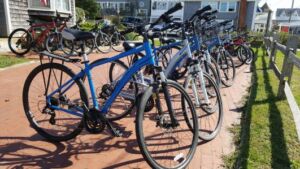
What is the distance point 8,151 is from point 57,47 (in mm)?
6082

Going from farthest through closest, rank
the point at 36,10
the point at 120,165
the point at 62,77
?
the point at 36,10
the point at 62,77
the point at 120,165

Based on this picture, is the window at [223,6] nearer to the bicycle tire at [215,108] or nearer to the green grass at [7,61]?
the green grass at [7,61]


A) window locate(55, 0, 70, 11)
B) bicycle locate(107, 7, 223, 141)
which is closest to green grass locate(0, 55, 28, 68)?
bicycle locate(107, 7, 223, 141)

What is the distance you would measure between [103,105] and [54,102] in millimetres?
596

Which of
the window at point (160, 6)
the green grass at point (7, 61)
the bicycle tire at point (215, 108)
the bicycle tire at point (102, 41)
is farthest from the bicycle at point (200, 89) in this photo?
the window at point (160, 6)

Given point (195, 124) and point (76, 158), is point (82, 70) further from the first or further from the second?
point (195, 124)

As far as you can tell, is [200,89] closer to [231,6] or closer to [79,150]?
[79,150]

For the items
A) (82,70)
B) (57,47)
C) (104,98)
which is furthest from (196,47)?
(57,47)

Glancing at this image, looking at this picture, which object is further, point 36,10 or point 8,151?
point 36,10

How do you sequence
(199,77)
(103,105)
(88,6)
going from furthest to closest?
(88,6), (199,77), (103,105)

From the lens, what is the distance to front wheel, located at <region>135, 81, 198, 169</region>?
8.74 feet

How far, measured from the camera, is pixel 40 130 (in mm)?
3541

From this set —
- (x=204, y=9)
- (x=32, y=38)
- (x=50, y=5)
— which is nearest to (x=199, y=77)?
(x=204, y=9)

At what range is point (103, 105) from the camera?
3.29 metres
